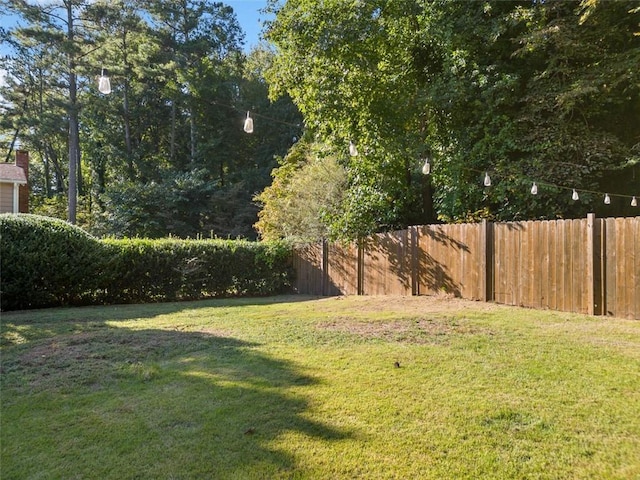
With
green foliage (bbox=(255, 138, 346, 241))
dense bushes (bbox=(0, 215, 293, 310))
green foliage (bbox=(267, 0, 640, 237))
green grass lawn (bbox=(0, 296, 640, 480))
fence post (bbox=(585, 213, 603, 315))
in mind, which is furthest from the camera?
green foliage (bbox=(255, 138, 346, 241))

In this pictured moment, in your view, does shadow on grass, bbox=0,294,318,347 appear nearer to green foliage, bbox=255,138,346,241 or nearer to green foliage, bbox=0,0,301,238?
green foliage, bbox=255,138,346,241

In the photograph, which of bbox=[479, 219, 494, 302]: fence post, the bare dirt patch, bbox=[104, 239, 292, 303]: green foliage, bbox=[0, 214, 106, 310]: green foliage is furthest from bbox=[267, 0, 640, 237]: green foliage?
bbox=[0, 214, 106, 310]: green foliage

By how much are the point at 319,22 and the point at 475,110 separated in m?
4.44

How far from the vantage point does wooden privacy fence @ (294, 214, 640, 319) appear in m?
6.08

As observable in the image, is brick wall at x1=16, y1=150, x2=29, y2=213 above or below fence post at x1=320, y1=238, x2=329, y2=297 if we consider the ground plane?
above

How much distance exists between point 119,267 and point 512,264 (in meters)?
8.51

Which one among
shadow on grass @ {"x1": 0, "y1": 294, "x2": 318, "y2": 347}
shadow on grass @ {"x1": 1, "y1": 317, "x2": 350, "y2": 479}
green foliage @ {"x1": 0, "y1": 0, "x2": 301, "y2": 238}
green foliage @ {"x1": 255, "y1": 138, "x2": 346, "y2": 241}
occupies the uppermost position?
green foliage @ {"x1": 0, "y1": 0, "x2": 301, "y2": 238}

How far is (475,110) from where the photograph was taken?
10.3 meters

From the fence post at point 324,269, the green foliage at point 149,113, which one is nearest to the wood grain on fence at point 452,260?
the fence post at point 324,269

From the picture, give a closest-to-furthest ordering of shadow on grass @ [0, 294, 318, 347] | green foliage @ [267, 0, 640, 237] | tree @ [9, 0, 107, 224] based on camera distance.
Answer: shadow on grass @ [0, 294, 318, 347]
green foliage @ [267, 0, 640, 237]
tree @ [9, 0, 107, 224]

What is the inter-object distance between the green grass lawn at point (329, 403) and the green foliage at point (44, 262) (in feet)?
11.9

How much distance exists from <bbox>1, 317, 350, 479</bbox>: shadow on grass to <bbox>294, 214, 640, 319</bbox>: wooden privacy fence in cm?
490

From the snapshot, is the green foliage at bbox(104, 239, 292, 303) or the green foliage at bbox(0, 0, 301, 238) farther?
the green foliage at bbox(0, 0, 301, 238)

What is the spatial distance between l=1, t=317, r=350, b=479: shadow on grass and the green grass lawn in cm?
1
